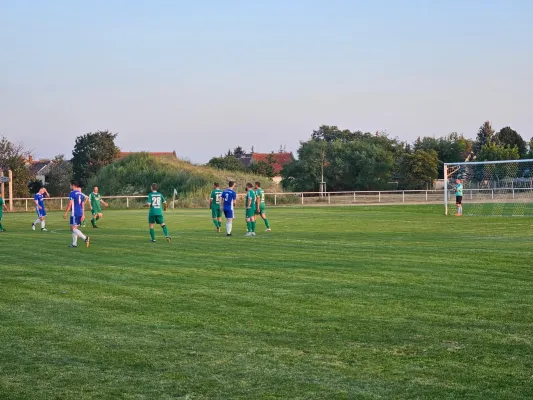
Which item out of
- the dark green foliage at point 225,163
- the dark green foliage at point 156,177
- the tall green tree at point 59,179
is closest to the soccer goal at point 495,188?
the dark green foliage at point 156,177

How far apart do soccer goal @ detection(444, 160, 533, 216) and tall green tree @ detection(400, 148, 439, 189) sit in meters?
29.8

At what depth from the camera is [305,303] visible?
10320 mm

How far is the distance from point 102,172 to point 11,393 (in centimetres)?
6925

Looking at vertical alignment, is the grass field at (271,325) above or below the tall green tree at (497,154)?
below

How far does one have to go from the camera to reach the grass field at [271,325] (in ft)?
20.5

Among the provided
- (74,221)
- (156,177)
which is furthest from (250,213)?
(156,177)

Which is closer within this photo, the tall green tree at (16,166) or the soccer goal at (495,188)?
the soccer goal at (495,188)

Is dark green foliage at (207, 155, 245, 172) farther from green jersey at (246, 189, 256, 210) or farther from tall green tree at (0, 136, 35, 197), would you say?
green jersey at (246, 189, 256, 210)

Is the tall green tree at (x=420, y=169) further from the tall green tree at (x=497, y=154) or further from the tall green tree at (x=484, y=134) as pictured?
the tall green tree at (x=484, y=134)

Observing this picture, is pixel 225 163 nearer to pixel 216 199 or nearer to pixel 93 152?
pixel 93 152

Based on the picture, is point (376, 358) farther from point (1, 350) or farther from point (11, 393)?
point (1, 350)

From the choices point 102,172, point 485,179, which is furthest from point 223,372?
point 102,172

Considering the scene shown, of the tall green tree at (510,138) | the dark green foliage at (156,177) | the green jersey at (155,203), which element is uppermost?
the tall green tree at (510,138)

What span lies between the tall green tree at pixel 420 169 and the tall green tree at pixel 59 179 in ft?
137
